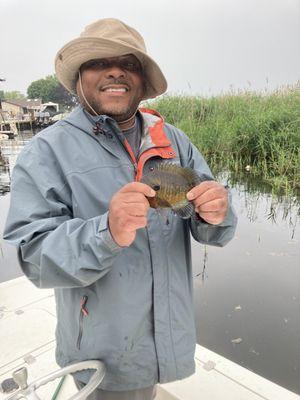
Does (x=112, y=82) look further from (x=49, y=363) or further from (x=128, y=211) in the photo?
(x=49, y=363)

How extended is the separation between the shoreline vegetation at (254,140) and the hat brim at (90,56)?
6.33 meters

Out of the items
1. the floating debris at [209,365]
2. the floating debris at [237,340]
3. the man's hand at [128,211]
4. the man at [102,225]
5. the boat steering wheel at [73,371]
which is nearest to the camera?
the man's hand at [128,211]

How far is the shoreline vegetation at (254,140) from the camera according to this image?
8438mm

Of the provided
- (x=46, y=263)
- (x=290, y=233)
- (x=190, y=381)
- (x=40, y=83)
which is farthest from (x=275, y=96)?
(x=40, y=83)

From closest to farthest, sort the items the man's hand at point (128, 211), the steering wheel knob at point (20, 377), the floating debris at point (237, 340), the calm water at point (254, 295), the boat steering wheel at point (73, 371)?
the man's hand at point (128, 211)
the boat steering wheel at point (73, 371)
the steering wheel knob at point (20, 377)
the calm water at point (254, 295)
the floating debris at point (237, 340)

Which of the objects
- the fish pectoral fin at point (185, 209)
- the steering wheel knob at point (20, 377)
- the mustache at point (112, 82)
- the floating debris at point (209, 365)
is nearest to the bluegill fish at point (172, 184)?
the fish pectoral fin at point (185, 209)

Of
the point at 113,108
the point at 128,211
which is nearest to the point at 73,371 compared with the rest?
the point at 128,211

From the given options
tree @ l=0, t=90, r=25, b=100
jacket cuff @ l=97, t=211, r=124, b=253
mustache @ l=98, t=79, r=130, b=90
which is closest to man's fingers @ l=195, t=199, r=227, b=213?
jacket cuff @ l=97, t=211, r=124, b=253

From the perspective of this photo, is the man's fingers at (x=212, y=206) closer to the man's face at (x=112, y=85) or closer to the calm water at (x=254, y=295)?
the man's face at (x=112, y=85)

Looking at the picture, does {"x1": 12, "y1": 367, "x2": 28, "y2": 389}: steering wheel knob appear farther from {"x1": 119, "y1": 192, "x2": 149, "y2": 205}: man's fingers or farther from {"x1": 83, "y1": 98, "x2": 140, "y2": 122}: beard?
{"x1": 83, "y1": 98, "x2": 140, "y2": 122}: beard

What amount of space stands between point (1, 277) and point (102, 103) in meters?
4.58

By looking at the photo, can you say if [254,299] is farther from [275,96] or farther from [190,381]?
[275,96]

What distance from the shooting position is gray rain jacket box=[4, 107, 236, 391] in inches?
58.0

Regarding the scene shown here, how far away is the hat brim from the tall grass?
249 inches
